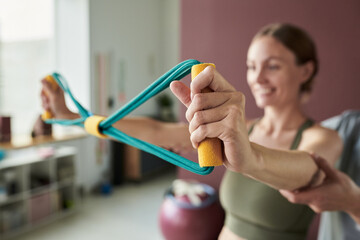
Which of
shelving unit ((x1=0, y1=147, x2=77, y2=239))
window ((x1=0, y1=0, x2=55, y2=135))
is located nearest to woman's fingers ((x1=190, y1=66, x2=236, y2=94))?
window ((x1=0, y1=0, x2=55, y2=135))

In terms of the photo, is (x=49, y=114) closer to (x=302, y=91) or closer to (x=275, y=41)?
(x=275, y=41)

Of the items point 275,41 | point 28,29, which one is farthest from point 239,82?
point 28,29

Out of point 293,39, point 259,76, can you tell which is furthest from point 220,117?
point 293,39

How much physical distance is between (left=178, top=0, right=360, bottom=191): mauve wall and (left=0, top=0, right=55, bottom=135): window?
1074 mm

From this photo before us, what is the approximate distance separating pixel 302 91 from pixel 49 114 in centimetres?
48

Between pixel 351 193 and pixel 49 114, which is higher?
pixel 49 114

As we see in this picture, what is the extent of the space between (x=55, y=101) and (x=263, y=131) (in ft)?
1.42

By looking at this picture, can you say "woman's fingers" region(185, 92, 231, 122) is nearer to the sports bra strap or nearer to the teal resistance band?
the teal resistance band

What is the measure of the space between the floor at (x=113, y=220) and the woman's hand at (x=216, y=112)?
1672mm

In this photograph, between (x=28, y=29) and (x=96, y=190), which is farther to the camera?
(x=96, y=190)

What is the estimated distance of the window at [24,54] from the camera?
1535 mm

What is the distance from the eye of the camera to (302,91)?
0.56m

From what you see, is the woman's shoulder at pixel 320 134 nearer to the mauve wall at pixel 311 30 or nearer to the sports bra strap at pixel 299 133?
the sports bra strap at pixel 299 133

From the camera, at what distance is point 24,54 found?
66.1 inches
